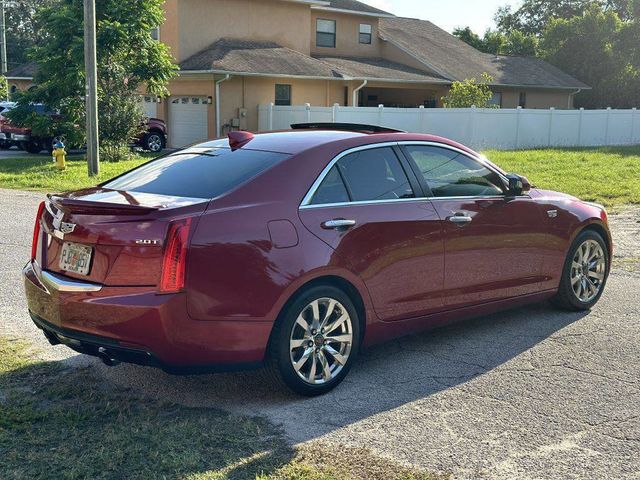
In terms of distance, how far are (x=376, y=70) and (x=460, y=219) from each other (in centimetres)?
2841

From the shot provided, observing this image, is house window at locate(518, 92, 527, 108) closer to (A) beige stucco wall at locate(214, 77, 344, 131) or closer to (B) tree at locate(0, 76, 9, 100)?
(A) beige stucco wall at locate(214, 77, 344, 131)

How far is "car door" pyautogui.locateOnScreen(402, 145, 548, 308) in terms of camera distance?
5.70 metres

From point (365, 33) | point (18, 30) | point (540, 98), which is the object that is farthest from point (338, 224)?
point (18, 30)

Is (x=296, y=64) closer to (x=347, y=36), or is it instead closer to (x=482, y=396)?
(x=347, y=36)

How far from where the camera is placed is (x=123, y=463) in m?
3.86

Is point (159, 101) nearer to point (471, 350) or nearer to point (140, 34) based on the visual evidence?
point (140, 34)

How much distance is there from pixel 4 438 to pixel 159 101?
27.0 meters

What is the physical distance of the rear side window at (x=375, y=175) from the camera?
5250 mm

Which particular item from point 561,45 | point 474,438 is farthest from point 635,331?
point 561,45

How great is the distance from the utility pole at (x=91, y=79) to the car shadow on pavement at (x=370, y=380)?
12956 millimetres

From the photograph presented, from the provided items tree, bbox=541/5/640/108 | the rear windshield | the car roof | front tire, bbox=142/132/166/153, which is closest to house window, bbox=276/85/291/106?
front tire, bbox=142/132/166/153

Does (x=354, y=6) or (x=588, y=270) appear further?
(x=354, y=6)

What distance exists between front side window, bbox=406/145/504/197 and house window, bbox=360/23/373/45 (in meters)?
31.4

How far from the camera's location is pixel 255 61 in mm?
28734
